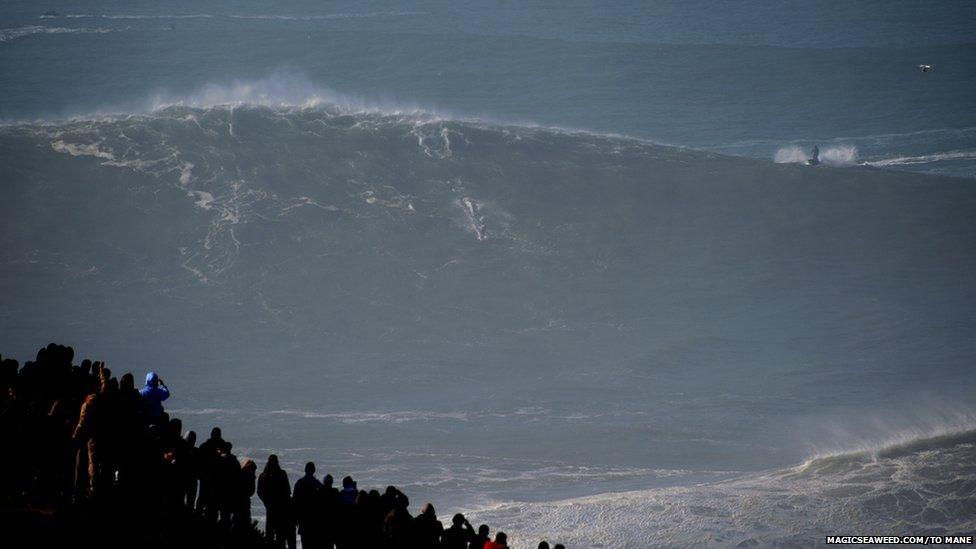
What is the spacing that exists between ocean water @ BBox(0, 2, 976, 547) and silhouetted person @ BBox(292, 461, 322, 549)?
7.35m

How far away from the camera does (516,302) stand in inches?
1217

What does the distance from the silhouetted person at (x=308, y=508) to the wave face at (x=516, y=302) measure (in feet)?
25.2

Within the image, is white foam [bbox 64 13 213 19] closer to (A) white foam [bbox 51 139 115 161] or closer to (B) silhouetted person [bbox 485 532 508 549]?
(A) white foam [bbox 51 139 115 161]

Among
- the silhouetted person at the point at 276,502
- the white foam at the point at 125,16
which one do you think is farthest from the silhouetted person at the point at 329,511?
the white foam at the point at 125,16

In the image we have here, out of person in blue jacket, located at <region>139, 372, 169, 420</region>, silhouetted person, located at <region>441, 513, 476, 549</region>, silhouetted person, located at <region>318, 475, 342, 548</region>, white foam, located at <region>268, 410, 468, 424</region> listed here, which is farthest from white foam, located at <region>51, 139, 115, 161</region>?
silhouetted person, located at <region>441, 513, 476, 549</region>

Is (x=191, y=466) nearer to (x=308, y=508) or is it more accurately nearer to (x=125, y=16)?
(x=308, y=508)

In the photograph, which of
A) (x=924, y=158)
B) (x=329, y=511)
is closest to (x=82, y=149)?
(x=329, y=511)

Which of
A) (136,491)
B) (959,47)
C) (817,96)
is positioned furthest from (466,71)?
(136,491)

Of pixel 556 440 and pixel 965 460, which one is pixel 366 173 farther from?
pixel 965 460

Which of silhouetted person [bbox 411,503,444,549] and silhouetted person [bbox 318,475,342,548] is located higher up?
silhouetted person [bbox 318,475,342,548]

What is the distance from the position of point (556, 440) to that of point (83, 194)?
19.0m

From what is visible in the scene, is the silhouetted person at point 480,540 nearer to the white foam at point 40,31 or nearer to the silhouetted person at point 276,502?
the silhouetted person at point 276,502

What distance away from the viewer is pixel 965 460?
21.0m

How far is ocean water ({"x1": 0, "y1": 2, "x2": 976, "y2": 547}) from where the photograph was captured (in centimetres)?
2092
